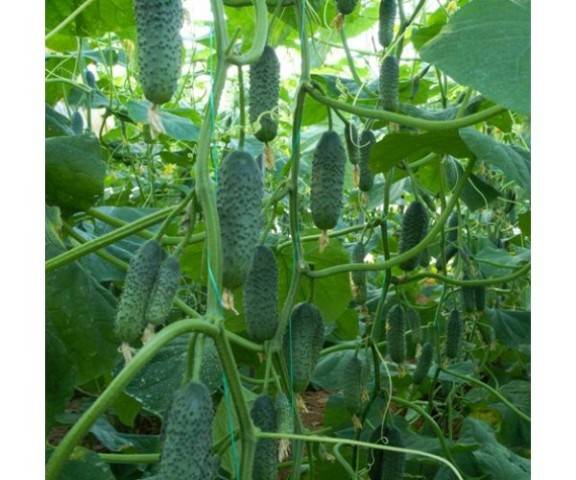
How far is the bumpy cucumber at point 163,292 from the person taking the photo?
100 cm

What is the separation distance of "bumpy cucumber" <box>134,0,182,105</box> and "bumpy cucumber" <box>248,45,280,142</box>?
29 cm

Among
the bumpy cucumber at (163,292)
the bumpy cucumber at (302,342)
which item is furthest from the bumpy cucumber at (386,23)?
the bumpy cucumber at (163,292)

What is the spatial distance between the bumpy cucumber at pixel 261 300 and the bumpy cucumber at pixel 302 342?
0.50ft

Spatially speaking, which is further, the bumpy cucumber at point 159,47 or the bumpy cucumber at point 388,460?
the bumpy cucumber at point 388,460

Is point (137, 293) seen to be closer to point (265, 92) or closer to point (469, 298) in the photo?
point (265, 92)

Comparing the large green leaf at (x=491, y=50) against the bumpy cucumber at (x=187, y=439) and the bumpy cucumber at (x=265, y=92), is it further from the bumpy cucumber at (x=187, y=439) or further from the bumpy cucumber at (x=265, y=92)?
the bumpy cucumber at (x=187, y=439)

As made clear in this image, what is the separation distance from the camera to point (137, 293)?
101 cm

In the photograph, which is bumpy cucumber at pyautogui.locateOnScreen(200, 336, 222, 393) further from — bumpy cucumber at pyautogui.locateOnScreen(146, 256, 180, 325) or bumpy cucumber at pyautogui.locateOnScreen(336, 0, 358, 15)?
bumpy cucumber at pyautogui.locateOnScreen(336, 0, 358, 15)

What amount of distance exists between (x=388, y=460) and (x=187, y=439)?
2.56 ft

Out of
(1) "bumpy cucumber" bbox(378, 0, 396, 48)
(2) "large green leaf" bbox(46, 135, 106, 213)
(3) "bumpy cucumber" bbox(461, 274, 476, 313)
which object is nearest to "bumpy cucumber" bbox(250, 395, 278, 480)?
(2) "large green leaf" bbox(46, 135, 106, 213)

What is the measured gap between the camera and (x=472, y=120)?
137cm
